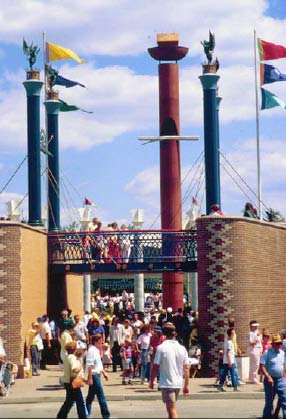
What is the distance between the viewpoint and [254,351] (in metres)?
26.0

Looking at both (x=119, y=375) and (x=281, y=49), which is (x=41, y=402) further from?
(x=281, y=49)

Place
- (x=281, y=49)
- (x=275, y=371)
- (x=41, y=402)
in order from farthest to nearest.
A: (x=281, y=49)
(x=41, y=402)
(x=275, y=371)


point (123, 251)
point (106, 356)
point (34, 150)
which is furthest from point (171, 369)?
point (34, 150)

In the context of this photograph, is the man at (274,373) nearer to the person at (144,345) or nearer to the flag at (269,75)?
the person at (144,345)

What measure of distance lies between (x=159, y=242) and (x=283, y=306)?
177 inches

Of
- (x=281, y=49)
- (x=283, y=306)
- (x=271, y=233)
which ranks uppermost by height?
(x=281, y=49)

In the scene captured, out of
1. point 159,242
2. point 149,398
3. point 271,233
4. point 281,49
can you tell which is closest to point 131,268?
point 159,242

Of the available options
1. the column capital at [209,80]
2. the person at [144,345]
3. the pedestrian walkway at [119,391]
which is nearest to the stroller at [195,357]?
the pedestrian walkway at [119,391]

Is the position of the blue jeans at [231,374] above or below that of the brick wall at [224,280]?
below

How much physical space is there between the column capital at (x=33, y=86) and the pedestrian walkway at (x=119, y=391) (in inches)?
425

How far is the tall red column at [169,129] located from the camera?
4078 cm

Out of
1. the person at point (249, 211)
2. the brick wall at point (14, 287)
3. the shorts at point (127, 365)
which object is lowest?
the shorts at point (127, 365)

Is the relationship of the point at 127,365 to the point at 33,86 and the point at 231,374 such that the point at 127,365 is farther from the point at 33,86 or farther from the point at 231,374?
the point at 33,86

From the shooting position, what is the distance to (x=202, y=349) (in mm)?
27734
